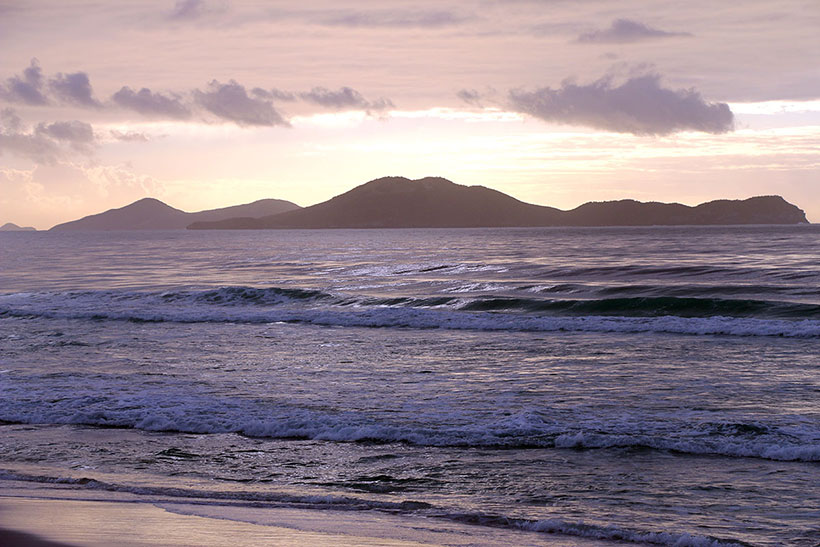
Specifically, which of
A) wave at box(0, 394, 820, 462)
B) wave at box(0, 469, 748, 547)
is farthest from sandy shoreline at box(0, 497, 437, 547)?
wave at box(0, 394, 820, 462)

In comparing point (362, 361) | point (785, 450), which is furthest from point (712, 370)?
point (362, 361)

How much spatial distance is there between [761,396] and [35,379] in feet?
47.7

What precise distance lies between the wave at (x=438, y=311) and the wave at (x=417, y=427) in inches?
502

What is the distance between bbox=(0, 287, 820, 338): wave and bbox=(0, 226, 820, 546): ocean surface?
18 centimetres

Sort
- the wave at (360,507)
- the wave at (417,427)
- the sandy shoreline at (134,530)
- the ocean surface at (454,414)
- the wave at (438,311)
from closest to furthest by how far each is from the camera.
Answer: the sandy shoreline at (134,530) < the wave at (360,507) < the ocean surface at (454,414) < the wave at (417,427) < the wave at (438,311)

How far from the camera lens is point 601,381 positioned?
1457 cm

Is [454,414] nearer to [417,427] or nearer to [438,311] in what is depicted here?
[417,427]

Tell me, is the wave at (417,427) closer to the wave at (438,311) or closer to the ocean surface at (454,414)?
the ocean surface at (454,414)

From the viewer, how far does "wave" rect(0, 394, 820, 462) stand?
32.9 feet

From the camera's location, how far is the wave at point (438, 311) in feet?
78.5

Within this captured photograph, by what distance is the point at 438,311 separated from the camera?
93.4 feet

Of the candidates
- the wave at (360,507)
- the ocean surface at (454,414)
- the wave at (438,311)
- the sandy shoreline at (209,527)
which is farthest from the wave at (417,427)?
the wave at (438,311)

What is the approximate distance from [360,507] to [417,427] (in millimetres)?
3437

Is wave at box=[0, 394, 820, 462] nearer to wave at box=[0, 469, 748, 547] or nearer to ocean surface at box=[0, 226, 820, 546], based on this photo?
ocean surface at box=[0, 226, 820, 546]
